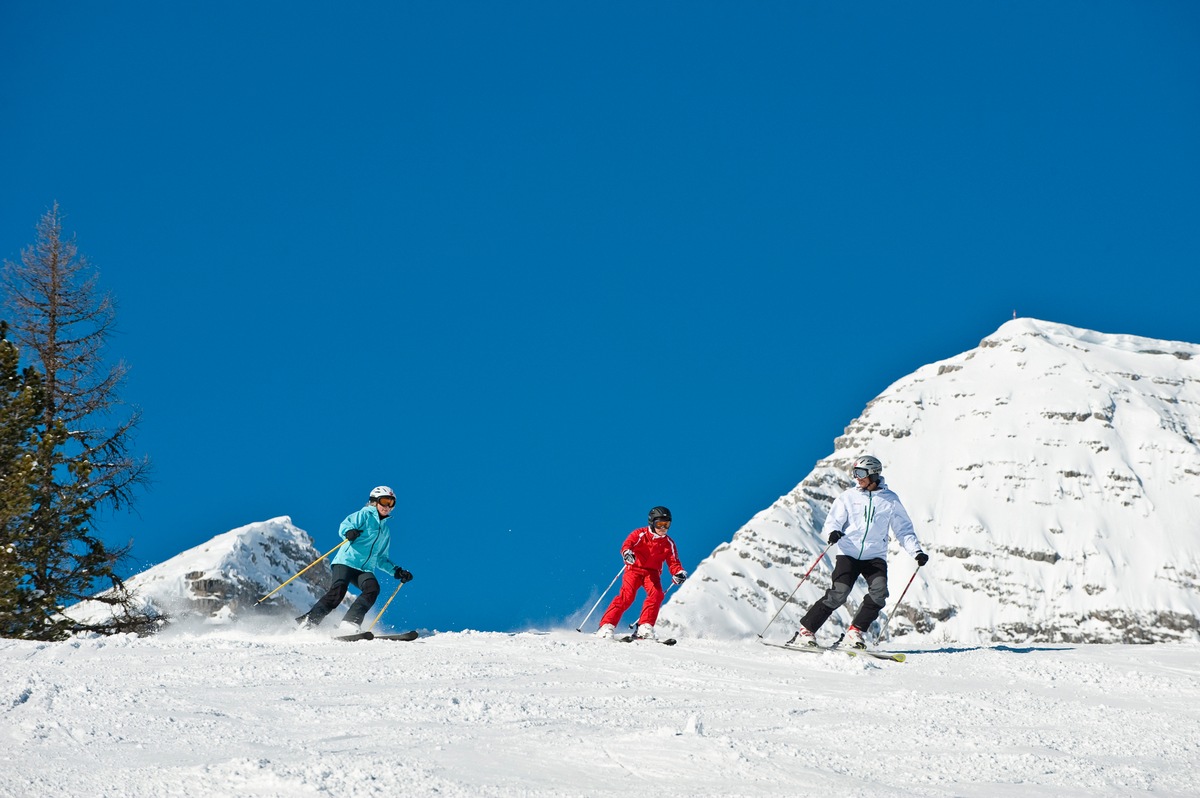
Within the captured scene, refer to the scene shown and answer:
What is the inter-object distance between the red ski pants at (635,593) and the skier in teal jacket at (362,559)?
9.11 feet

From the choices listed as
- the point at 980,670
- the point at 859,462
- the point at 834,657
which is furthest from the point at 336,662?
the point at 859,462

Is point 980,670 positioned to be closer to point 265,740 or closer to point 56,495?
point 265,740

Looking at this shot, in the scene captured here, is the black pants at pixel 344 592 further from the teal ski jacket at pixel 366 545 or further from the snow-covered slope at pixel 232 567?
the snow-covered slope at pixel 232 567

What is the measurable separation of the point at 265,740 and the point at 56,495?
16.0m

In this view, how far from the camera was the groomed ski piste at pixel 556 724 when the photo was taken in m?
5.73

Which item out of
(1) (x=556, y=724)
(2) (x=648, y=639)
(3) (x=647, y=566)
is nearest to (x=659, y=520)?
(3) (x=647, y=566)

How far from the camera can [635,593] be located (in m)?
14.9

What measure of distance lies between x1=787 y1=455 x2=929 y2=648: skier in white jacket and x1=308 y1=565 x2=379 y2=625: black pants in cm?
520

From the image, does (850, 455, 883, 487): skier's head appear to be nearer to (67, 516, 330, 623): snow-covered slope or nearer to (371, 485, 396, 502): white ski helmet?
(371, 485, 396, 502): white ski helmet

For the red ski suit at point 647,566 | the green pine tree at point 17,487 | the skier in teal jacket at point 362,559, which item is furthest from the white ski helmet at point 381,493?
the green pine tree at point 17,487

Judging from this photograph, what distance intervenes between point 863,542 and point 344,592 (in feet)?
21.3

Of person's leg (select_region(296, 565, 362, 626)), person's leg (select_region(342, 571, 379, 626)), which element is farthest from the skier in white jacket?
person's leg (select_region(296, 565, 362, 626))

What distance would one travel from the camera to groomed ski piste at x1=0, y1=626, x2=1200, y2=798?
5.73 meters

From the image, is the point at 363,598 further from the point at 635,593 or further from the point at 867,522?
the point at 867,522
